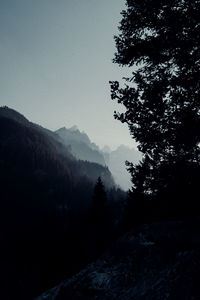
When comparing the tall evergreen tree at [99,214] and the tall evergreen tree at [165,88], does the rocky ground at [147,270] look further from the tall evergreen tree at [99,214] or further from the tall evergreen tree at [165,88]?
the tall evergreen tree at [99,214]

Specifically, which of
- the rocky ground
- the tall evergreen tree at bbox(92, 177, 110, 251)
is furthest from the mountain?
the rocky ground

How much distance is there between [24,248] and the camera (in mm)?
55156

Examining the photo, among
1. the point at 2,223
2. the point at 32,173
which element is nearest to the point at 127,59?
the point at 2,223

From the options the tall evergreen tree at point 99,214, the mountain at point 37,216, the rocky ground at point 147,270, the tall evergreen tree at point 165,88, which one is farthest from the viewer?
the tall evergreen tree at point 99,214

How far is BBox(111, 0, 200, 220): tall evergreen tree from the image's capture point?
5.96 m

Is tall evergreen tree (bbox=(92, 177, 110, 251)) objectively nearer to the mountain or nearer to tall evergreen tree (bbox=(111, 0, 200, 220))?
the mountain

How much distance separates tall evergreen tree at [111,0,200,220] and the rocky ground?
2.30 m

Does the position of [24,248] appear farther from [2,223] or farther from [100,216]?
[100,216]

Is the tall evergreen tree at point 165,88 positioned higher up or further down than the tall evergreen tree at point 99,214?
higher up

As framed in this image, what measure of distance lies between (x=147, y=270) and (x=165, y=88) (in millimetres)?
5676

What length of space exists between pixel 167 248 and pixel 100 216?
25939 millimetres

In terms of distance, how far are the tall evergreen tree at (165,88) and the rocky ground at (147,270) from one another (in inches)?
90.4

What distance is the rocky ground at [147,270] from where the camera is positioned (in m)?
3.20

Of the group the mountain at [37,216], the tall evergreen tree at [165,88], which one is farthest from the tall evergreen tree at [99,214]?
the tall evergreen tree at [165,88]
